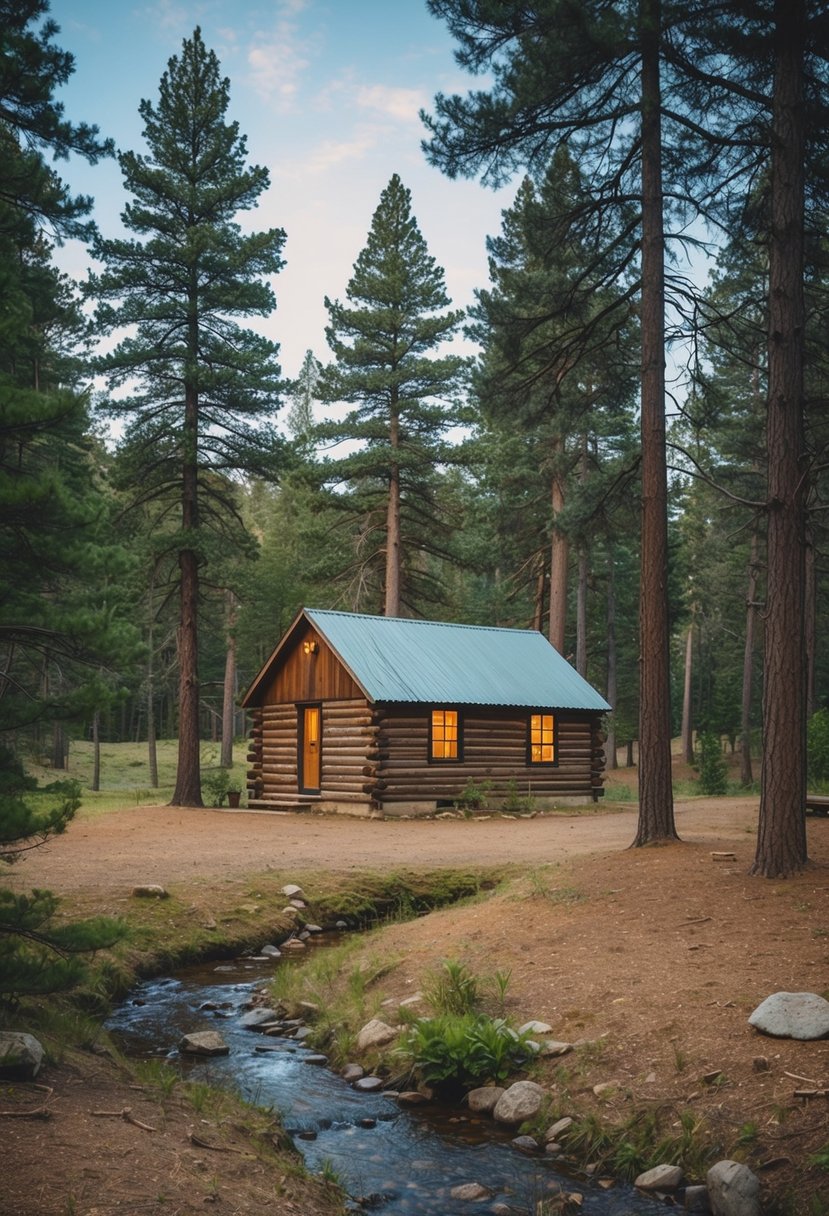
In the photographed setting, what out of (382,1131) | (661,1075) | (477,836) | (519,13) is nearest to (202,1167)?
(382,1131)

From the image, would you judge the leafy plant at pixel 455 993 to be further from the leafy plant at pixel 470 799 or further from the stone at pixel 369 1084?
the leafy plant at pixel 470 799

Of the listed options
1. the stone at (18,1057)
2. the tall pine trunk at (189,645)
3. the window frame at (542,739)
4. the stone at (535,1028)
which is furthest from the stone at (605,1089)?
the tall pine trunk at (189,645)

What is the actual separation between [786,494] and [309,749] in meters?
18.5

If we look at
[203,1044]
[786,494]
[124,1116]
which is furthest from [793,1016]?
[786,494]

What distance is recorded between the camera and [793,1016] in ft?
21.2

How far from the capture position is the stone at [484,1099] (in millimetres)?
6680

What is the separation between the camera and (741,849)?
1240 cm

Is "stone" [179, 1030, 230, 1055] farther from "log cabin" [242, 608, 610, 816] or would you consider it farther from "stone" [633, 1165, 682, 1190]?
"log cabin" [242, 608, 610, 816]

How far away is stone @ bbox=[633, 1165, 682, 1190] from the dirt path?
27.5ft

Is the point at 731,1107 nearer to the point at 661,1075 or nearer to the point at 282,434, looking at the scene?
the point at 661,1075

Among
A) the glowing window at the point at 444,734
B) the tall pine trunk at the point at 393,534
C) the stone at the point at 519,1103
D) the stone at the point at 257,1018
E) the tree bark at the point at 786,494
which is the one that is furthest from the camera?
the tall pine trunk at the point at 393,534

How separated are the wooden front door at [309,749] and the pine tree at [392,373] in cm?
663

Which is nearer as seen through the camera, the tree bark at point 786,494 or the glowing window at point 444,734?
the tree bark at point 786,494

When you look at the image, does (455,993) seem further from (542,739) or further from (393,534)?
(393,534)
